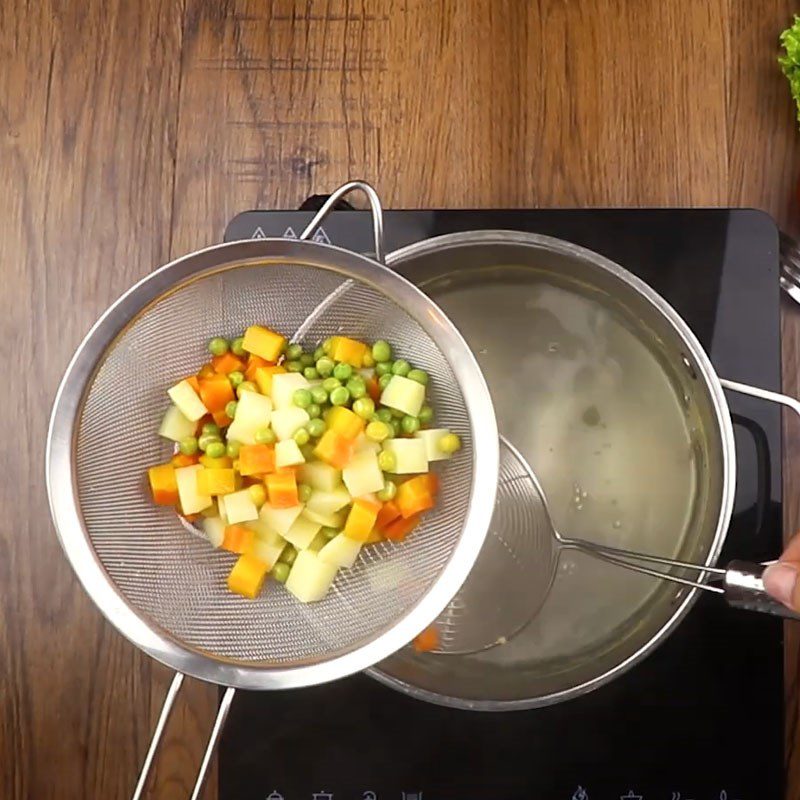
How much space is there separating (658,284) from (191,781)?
3.17 ft

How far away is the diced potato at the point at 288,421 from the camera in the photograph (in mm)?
1123

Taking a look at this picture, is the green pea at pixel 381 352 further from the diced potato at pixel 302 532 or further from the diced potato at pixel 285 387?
the diced potato at pixel 302 532

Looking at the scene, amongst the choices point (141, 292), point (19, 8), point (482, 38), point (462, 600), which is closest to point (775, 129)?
point (482, 38)

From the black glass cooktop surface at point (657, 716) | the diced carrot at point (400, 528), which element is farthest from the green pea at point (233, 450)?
the black glass cooktop surface at point (657, 716)

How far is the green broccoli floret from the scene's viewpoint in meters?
1.30

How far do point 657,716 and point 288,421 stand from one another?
0.64 meters

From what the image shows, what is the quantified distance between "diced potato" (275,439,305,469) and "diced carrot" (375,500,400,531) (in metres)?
0.12

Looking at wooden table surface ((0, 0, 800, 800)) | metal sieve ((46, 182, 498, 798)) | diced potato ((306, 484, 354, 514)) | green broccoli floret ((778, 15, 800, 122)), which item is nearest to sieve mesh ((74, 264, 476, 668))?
metal sieve ((46, 182, 498, 798))

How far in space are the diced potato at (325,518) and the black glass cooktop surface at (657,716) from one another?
26 centimetres

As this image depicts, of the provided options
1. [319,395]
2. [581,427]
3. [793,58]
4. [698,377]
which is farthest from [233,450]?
[793,58]

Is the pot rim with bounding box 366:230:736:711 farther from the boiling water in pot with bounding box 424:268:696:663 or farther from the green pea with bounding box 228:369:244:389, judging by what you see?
the green pea with bounding box 228:369:244:389

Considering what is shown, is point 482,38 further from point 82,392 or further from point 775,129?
point 82,392

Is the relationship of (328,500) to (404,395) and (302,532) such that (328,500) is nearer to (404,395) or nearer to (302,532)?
(302,532)

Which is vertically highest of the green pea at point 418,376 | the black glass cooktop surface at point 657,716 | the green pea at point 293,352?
the green pea at point 293,352
